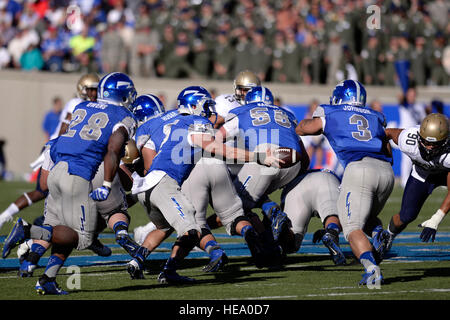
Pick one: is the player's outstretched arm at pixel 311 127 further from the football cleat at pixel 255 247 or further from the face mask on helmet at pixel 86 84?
the face mask on helmet at pixel 86 84

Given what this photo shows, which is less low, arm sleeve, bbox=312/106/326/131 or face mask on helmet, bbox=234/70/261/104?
face mask on helmet, bbox=234/70/261/104

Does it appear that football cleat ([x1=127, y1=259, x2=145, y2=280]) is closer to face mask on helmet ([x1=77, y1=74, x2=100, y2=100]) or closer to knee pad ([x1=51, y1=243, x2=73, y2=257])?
knee pad ([x1=51, y1=243, x2=73, y2=257])

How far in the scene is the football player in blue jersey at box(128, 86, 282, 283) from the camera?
23.0ft

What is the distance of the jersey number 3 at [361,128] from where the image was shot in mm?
7355

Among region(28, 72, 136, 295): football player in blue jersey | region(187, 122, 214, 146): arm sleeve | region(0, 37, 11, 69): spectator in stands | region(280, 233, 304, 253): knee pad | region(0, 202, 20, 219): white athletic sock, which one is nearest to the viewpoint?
region(28, 72, 136, 295): football player in blue jersey

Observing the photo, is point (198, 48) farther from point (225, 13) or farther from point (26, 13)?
point (26, 13)

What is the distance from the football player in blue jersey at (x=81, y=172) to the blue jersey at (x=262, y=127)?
1.42 metres

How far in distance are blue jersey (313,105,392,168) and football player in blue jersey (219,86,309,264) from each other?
0.56 meters

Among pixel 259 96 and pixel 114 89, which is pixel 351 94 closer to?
pixel 259 96

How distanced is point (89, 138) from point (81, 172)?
0.92ft

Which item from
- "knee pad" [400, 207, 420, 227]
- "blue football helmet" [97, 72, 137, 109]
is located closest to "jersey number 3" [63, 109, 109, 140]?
"blue football helmet" [97, 72, 137, 109]

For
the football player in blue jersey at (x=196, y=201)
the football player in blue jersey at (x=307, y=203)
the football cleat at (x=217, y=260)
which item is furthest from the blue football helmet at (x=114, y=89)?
the football player in blue jersey at (x=307, y=203)

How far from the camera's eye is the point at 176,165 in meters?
7.29
